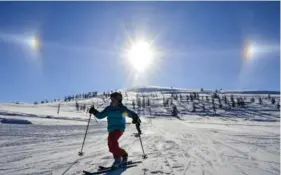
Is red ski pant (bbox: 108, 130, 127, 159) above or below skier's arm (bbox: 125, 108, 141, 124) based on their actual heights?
below

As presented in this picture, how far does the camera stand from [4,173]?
258 inches

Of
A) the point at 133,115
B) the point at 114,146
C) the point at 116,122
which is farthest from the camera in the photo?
the point at 133,115

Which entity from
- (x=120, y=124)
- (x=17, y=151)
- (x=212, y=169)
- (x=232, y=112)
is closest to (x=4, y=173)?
(x=120, y=124)

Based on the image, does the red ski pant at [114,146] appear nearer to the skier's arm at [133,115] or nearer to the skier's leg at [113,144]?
the skier's leg at [113,144]

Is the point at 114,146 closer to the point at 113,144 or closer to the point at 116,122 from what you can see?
the point at 113,144

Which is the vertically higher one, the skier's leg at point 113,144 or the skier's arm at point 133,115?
the skier's arm at point 133,115

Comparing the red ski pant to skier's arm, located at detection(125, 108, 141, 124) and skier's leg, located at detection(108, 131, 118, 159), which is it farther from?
skier's arm, located at detection(125, 108, 141, 124)

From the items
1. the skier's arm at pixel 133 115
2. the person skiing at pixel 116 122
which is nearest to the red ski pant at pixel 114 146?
the person skiing at pixel 116 122

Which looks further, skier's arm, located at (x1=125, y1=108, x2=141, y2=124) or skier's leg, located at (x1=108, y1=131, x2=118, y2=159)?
skier's arm, located at (x1=125, y1=108, x2=141, y2=124)

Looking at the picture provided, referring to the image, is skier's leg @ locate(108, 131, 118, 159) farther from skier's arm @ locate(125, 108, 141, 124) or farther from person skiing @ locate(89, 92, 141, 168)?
skier's arm @ locate(125, 108, 141, 124)

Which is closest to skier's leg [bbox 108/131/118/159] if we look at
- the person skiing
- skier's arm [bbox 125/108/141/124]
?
the person skiing

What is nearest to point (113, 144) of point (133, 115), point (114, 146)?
point (114, 146)

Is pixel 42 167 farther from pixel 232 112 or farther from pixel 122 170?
pixel 232 112

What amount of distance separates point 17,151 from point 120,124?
13.3 feet
